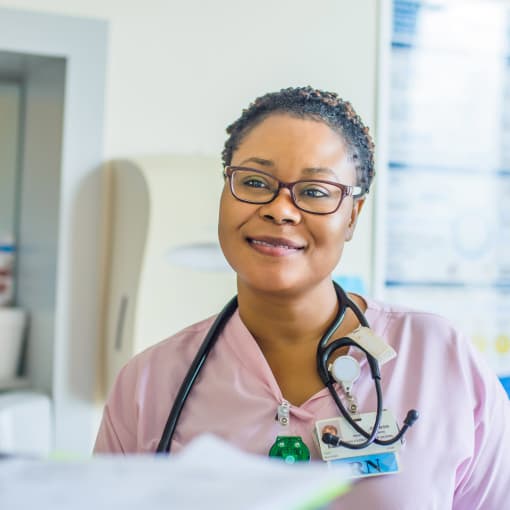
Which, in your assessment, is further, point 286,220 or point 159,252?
point 159,252

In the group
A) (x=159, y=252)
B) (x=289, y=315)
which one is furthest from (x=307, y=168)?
(x=159, y=252)

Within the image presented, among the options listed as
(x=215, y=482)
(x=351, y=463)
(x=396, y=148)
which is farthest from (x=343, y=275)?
(x=215, y=482)

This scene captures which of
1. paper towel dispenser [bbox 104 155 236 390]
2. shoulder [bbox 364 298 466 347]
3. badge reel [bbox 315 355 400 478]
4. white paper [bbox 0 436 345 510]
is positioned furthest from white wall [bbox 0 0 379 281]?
white paper [bbox 0 436 345 510]

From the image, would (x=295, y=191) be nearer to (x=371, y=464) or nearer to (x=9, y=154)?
(x=371, y=464)

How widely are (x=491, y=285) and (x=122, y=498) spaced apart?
6.29 ft

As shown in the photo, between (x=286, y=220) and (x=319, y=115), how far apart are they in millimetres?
172

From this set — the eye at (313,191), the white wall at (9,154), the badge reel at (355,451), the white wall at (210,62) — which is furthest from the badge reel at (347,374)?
the white wall at (9,154)

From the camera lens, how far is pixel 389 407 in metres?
1.02

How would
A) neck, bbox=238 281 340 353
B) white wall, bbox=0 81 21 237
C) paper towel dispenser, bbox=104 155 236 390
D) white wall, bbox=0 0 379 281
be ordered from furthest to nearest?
white wall, bbox=0 81 21 237
white wall, bbox=0 0 379 281
paper towel dispenser, bbox=104 155 236 390
neck, bbox=238 281 340 353

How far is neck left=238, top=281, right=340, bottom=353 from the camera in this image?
1.06 meters

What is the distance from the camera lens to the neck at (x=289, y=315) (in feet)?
3.48

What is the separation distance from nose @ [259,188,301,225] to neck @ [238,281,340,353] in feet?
0.36

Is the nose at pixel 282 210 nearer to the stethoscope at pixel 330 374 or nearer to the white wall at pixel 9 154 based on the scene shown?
the stethoscope at pixel 330 374

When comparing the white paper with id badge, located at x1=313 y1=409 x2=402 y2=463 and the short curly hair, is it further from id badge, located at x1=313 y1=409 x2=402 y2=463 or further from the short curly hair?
the short curly hair
